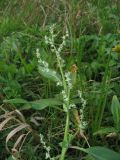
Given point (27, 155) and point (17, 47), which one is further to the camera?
point (17, 47)

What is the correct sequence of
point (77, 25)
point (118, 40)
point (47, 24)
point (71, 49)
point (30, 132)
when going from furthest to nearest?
point (47, 24) → point (77, 25) → point (118, 40) → point (71, 49) → point (30, 132)

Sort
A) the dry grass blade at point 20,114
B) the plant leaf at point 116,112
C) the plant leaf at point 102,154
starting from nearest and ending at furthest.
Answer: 1. the plant leaf at point 102,154
2. the plant leaf at point 116,112
3. the dry grass blade at point 20,114

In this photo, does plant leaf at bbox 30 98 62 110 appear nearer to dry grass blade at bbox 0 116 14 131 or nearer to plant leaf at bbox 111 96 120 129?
dry grass blade at bbox 0 116 14 131

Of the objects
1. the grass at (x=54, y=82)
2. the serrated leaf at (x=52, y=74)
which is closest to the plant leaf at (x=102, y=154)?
the grass at (x=54, y=82)

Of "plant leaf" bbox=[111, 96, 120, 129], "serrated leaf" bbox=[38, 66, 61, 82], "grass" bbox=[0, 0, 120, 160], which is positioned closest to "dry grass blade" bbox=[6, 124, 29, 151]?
"grass" bbox=[0, 0, 120, 160]

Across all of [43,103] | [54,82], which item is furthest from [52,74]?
[54,82]

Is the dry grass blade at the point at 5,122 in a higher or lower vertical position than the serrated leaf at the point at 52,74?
lower

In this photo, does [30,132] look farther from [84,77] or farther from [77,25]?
[77,25]

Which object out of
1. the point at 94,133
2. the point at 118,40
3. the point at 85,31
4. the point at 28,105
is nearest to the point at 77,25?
the point at 85,31

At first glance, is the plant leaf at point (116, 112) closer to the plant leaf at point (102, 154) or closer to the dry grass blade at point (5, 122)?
the plant leaf at point (102, 154)
